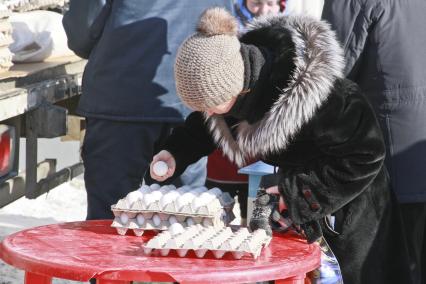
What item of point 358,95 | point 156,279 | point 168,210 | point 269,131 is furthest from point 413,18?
point 156,279

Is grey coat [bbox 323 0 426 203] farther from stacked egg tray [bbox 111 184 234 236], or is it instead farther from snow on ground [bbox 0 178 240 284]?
snow on ground [bbox 0 178 240 284]

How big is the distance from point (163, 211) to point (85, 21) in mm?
999

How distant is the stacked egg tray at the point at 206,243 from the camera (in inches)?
100.0

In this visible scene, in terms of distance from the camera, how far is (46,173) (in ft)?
13.0

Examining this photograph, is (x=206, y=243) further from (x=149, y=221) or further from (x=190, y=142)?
(x=190, y=142)

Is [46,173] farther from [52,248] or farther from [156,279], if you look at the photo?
[156,279]

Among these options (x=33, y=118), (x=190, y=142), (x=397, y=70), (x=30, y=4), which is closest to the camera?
(x=190, y=142)

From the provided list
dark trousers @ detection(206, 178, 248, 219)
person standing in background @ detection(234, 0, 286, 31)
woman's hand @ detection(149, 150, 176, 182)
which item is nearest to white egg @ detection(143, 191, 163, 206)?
woman's hand @ detection(149, 150, 176, 182)

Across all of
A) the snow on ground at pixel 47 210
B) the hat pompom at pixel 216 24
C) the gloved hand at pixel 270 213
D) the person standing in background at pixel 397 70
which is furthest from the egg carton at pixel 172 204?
the snow on ground at pixel 47 210

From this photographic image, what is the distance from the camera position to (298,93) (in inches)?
109

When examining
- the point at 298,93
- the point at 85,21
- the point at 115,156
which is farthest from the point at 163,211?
the point at 85,21

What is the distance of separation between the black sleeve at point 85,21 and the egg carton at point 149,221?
943 millimetres

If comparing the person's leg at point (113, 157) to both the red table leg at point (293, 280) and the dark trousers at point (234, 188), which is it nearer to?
the red table leg at point (293, 280)

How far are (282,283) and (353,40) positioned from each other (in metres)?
1.11
